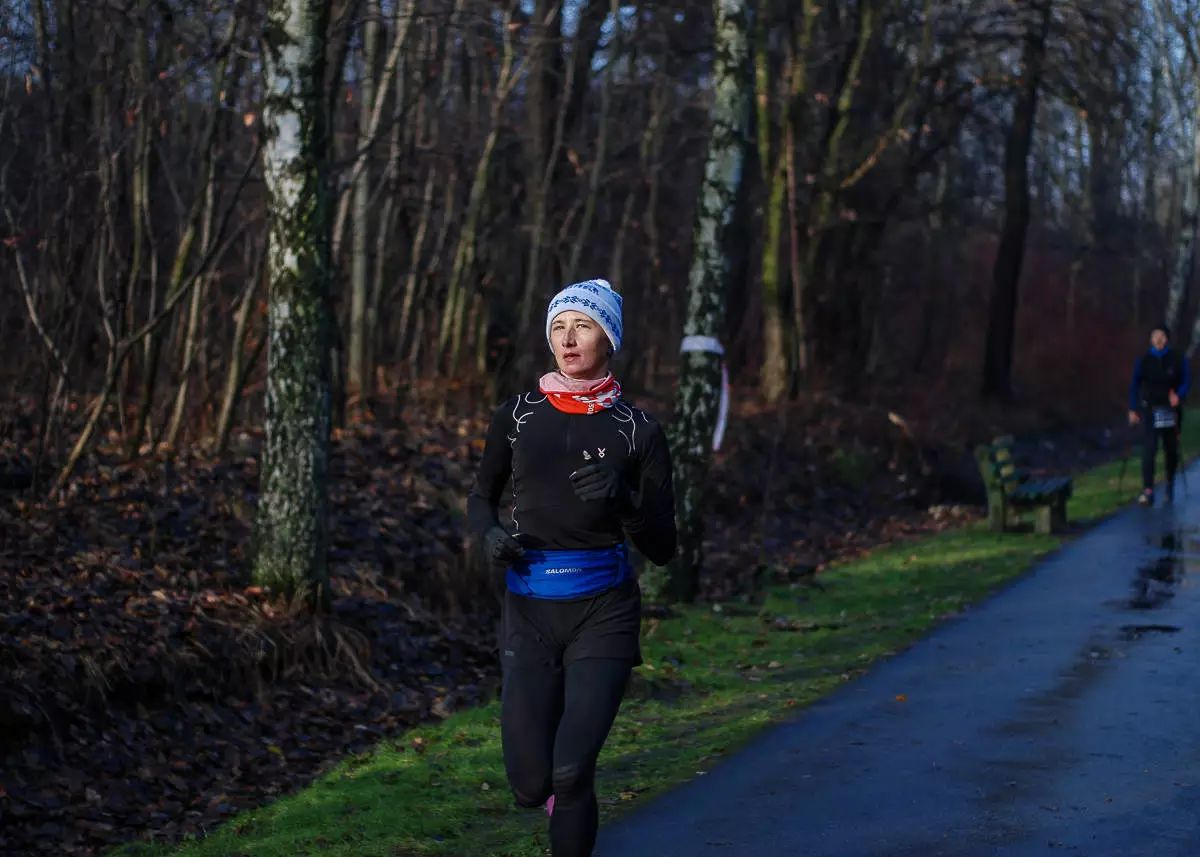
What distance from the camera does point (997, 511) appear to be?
16.8 m

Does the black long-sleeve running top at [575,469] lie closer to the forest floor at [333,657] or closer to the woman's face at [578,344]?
the woman's face at [578,344]

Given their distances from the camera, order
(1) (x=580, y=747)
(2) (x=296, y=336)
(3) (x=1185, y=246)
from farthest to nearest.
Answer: (3) (x=1185, y=246) → (2) (x=296, y=336) → (1) (x=580, y=747)

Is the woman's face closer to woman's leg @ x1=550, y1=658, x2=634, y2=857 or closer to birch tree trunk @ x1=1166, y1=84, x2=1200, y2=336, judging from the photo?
woman's leg @ x1=550, y1=658, x2=634, y2=857

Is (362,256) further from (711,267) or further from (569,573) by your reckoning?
(569,573)

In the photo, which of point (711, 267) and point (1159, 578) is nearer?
point (711, 267)

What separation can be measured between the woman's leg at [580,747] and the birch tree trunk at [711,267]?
280 inches

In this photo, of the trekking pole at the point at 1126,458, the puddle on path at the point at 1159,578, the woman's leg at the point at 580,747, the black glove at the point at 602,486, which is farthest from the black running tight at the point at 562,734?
the trekking pole at the point at 1126,458

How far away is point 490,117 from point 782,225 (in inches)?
281

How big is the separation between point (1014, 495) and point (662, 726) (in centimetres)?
911

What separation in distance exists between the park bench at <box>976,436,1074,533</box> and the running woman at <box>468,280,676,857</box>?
1200 cm

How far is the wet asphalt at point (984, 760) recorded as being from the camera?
6.08 metres

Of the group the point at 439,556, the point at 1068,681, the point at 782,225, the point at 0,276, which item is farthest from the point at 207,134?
the point at 782,225

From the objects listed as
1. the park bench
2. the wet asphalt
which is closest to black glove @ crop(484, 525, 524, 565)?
the wet asphalt

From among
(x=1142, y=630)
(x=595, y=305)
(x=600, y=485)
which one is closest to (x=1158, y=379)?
(x=1142, y=630)
